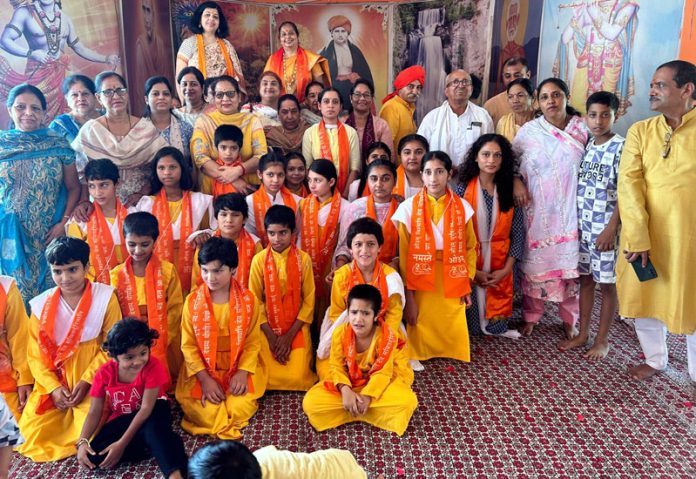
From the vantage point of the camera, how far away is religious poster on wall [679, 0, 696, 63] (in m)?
3.56

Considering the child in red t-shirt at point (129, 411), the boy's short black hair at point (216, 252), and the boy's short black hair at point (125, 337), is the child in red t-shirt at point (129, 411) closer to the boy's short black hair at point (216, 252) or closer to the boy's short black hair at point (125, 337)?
the boy's short black hair at point (125, 337)

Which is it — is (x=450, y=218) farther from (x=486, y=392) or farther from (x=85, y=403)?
(x=85, y=403)

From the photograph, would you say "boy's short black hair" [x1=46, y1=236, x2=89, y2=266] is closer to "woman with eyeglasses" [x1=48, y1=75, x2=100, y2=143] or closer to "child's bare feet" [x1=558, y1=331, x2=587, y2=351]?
"woman with eyeglasses" [x1=48, y1=75, x2=100, y2=143]

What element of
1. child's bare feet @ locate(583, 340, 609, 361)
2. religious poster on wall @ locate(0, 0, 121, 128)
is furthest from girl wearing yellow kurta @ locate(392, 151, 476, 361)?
religious poster on wall @ locate(0, 0, 121, 128)

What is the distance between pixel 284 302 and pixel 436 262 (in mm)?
995

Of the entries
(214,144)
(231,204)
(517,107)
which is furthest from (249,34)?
(231,204)

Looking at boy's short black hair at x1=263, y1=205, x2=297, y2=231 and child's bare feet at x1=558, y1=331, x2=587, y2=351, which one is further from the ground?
boy's short black hair at x1=263, y1=205, x2=297, y2=231

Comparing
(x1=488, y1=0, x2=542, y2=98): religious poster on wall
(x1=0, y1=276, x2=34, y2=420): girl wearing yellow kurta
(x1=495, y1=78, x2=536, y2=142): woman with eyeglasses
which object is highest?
(x1=488, y1=0, x2=542, y2=98): religious poster on wall

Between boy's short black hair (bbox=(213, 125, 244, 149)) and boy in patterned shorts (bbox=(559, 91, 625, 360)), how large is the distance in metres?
2.18

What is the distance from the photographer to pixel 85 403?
7.78ft

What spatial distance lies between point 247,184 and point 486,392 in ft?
6.62

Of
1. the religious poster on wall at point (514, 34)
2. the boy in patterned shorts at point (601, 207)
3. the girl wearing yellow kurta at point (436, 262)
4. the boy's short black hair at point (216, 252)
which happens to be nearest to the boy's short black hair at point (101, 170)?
the boy's short black hair at point (216, 252)

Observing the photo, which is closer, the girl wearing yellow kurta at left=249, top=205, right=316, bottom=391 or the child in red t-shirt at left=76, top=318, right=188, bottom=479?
the child in red t-shirt at left=76, top=318, right=188, bottom=479

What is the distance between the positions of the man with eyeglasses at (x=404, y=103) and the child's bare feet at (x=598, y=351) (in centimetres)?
220
